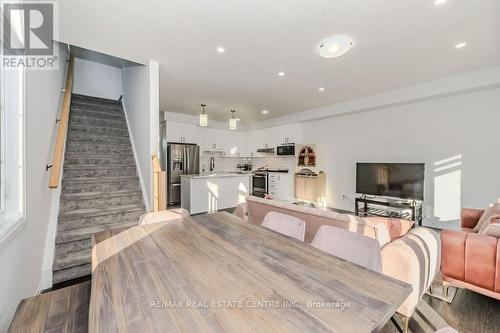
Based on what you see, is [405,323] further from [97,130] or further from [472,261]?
[97,130]

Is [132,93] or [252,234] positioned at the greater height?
[132,93]

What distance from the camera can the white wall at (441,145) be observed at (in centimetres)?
349

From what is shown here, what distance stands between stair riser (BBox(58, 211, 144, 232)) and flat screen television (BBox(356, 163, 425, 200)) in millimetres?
4490

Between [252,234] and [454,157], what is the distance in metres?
4.36

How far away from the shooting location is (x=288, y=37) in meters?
2.41

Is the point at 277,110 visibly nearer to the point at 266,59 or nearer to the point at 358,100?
the point at 358,100

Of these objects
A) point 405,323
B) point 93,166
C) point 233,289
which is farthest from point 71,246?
point 405,323

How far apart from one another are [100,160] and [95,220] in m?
1.27

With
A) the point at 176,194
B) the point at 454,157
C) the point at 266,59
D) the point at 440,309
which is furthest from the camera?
the point at 176,194

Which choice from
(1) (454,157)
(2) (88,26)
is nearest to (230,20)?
(2) (88,26)

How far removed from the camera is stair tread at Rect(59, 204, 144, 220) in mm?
2710

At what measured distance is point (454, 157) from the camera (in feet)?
12.5

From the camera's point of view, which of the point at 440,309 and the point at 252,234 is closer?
the point at 252,234

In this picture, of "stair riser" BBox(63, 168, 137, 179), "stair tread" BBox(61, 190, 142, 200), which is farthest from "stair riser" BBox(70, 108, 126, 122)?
"stair tread" BBox(61, 190, 142, 200)
